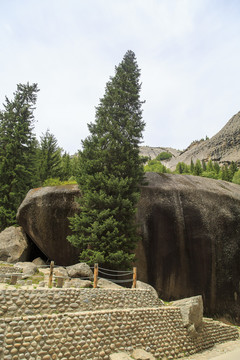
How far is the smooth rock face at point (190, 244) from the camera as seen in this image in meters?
16.5

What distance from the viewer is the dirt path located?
1078cm

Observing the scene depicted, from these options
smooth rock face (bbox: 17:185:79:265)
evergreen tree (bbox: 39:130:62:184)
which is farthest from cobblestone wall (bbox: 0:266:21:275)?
evergreen tree (bbox: 39:130:62:184)

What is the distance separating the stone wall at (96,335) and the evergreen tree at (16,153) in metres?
14.1

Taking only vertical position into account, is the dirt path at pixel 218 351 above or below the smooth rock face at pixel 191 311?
below

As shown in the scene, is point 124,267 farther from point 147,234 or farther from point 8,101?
point 8,101

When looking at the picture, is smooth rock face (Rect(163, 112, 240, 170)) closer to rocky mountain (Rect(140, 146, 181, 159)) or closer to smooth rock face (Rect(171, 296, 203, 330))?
smooth rock face (Rect(171, 296, 203, 330))

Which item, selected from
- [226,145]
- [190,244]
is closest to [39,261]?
[190,244]

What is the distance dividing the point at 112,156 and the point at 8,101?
13.8m

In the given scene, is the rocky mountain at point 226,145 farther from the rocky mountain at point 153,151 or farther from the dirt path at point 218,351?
the rocky mountain at point 153,151

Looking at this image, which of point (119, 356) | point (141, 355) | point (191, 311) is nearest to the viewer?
point (119, 356)

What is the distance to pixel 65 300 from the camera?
885 cm

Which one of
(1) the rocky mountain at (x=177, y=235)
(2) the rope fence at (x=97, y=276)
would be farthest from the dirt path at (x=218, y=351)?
(2) the rope fence at (x=97, y=276)

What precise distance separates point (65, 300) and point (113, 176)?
7.81 m

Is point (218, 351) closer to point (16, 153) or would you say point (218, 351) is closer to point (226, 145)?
point (16, 153)
